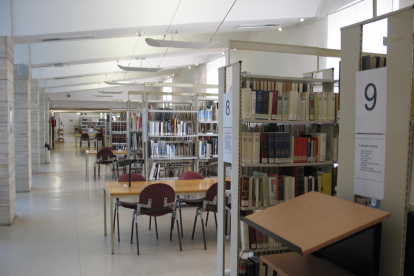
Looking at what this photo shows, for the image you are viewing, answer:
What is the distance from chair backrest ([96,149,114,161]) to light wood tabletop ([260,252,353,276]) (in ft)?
28.1

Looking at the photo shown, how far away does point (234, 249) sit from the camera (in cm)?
332

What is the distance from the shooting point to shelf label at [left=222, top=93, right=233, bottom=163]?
11.3ft

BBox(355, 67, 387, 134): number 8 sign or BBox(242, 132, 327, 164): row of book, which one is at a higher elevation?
BBox(355, 67, 387, 134): number 8 sign

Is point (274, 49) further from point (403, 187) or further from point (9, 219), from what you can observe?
point (9, 219)

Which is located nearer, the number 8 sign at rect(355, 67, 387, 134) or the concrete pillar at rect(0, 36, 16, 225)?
the number 8 sign at rect(355, 67, 387, 134)

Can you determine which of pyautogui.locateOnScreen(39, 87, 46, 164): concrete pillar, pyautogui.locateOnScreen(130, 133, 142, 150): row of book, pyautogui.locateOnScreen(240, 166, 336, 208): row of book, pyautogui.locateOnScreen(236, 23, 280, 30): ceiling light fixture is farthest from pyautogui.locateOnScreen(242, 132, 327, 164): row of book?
pyautogui.locateOnScreen(39, 87, 46, 164): concrete pillar

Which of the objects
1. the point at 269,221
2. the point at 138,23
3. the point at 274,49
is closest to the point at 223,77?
the point at 274,49

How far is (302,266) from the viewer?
2211 millimetres

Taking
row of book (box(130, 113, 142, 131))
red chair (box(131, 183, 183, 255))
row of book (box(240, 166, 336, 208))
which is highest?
row of book (box(130, 113, 142, 131))

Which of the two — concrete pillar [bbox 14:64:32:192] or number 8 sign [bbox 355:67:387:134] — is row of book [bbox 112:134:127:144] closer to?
concrete pillar [bbox 14:64:32:192]

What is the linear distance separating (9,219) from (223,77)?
4498mm

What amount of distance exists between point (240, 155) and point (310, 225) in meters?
1.47

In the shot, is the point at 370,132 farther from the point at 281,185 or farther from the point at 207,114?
the point at 207,114

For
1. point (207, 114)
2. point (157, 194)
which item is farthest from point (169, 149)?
point (157, 194)
